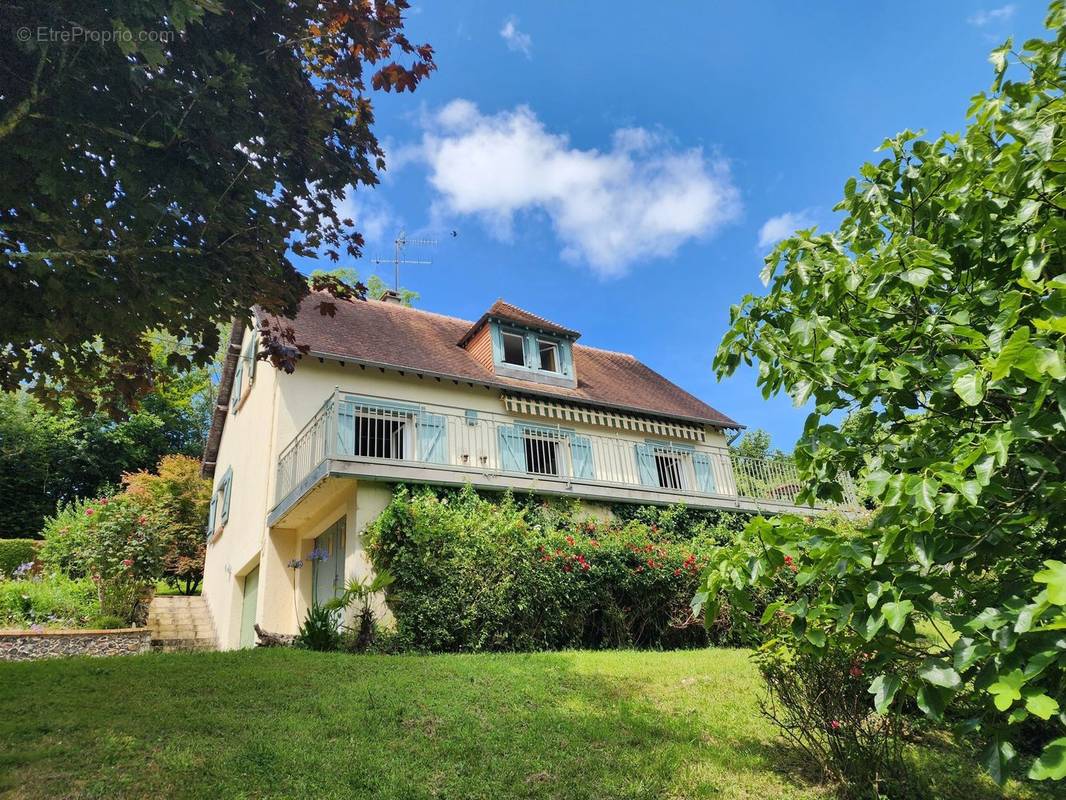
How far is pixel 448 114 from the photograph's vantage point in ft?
30.7

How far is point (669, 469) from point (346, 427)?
8.90m

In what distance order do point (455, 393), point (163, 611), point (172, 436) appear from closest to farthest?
point (455, 393) < point (163, 611) < point (172, 436)

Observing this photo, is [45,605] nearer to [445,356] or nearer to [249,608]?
[249,608]

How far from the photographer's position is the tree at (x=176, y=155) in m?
4.10

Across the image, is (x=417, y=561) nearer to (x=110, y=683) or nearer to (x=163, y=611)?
(x=110, y=683)

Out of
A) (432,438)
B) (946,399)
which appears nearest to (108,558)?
(432,438)

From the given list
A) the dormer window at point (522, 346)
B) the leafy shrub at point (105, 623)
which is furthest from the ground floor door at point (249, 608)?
the dormer window at point (522, 346)

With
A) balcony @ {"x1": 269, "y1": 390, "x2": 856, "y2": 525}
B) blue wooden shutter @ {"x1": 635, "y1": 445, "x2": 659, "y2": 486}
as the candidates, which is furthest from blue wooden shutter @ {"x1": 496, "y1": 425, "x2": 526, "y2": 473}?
blue wooden shutter @ {"x1": 635, "y1": 445, "x2": 659, "y2": 486}

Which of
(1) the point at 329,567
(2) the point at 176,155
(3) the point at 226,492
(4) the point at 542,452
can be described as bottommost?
(1) the point at 329,567

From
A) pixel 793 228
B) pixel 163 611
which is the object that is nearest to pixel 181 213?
pixel 793 228

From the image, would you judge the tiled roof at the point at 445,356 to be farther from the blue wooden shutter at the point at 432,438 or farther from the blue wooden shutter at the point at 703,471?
the blue wooden shutter at the point at 432,438

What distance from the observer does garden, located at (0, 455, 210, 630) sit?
14.5 meters

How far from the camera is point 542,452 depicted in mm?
15383

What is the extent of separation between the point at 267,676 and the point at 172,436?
2808 centimetres
